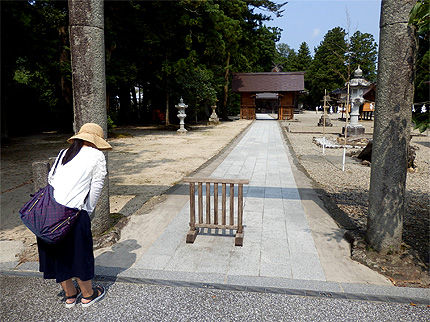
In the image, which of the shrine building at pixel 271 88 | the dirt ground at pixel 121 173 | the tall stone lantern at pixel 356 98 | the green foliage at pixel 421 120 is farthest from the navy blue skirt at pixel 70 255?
the shrine building at pixel 271 88

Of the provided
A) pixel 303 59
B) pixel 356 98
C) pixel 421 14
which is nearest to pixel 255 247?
pixel 421 14

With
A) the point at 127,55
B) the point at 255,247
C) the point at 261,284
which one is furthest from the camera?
the point at 127,55

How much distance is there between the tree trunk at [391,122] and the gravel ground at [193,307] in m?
0.98

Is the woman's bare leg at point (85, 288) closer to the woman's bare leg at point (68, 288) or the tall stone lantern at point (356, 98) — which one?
the woman's bare leg at point (68, 288)

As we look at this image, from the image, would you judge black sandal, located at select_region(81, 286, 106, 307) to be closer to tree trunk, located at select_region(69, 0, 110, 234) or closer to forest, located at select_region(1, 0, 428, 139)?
tree trunk, located at select_region(69, 0, 110, 234)

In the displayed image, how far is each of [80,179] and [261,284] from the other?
6.40ft

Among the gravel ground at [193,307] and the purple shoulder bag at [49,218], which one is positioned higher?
the purple shoulder bag at [49,218]

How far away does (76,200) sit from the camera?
259cm

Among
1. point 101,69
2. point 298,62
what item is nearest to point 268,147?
point 101,69

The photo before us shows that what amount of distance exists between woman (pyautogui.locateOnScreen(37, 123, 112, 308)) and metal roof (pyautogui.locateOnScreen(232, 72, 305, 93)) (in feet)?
106

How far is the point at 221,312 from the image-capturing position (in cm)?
272

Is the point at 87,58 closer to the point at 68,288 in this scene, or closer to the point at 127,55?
the point at 68,288

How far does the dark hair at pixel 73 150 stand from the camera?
8.70 ft

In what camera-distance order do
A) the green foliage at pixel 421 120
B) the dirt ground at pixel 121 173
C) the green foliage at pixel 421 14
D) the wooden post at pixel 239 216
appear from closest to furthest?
the green foliage at pixel 421 14 → the green foliage at pixel 421 120 → the wooden post at pixel 239 216 → the dirt ground at pixel 121 173
